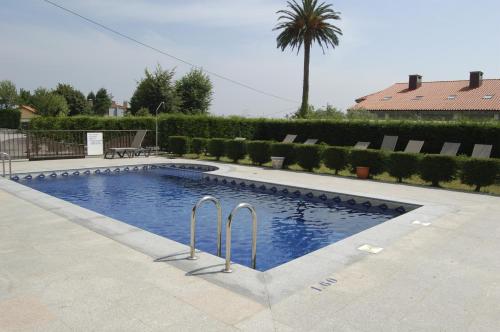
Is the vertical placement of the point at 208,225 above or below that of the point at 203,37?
below

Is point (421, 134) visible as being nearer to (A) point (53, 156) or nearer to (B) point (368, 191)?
(B) point (368, 191)

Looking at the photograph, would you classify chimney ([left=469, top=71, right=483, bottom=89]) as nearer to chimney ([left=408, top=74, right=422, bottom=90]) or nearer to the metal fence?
chimney ([left=408, top=74, right=422, bottom=90])

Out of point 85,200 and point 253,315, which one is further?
point 85,200

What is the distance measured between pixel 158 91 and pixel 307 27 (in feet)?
59.5

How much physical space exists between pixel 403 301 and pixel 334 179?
1057 cm

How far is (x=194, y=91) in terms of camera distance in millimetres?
45906

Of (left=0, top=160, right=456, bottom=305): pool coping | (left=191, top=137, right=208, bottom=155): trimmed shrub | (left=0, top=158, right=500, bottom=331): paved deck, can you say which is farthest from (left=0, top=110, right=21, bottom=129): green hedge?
(left=0, top=158, right=500, bottom=331): paved deck

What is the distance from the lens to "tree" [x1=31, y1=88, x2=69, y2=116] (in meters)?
58.1

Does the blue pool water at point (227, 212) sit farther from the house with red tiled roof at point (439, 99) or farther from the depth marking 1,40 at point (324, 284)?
the house with red tiled roof at point (439, 99)

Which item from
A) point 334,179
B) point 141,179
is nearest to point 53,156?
point 141,179

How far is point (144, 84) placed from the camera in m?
42.9

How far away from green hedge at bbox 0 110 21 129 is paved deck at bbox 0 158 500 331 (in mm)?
54943

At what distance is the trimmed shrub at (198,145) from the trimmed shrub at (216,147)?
102 centimetres

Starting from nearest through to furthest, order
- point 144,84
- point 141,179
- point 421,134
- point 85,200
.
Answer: point 85,200 < point 141,179 < point 421,134 < point 144,84
